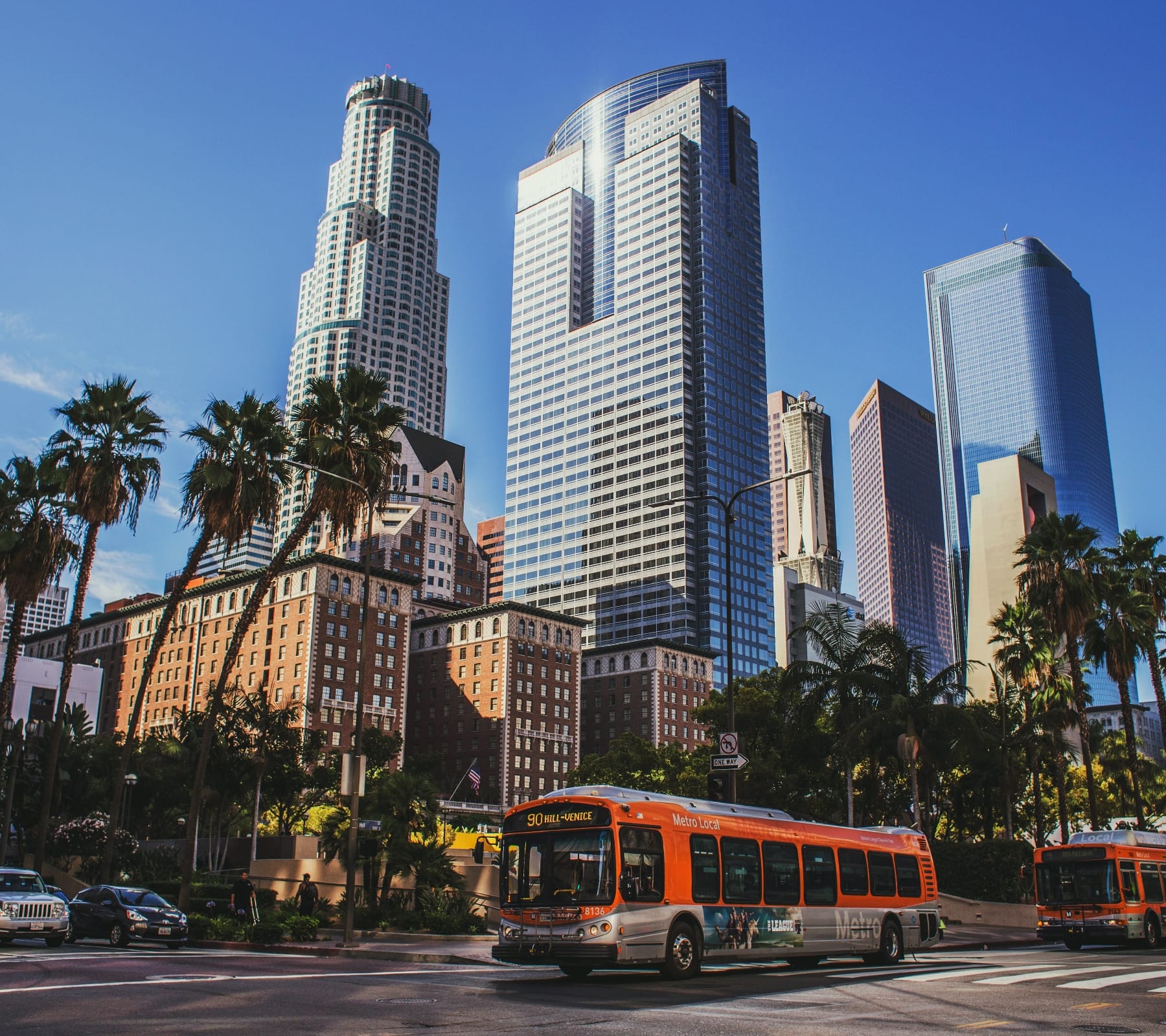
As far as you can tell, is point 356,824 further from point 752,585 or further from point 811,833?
point 752,585

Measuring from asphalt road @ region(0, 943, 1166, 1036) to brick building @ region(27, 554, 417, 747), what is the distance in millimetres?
99744

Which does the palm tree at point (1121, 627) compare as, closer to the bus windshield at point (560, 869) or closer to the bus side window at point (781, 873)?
the bus side window at point (781, 873)

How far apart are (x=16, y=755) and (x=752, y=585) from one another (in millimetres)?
159044

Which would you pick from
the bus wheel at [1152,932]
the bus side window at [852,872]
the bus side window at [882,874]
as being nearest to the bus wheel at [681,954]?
the bus side window at [852,872]

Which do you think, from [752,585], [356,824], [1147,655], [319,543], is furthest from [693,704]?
[356,824]

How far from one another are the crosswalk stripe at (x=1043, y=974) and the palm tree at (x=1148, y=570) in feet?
112

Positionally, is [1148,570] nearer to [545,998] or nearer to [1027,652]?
[1027,652]

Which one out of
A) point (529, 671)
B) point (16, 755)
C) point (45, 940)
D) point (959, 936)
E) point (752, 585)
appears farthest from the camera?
point (752, 585)

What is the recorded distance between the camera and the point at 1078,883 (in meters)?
31.6

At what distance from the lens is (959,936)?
37.2 meters

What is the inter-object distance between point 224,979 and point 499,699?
122673 mm

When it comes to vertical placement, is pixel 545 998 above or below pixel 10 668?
below

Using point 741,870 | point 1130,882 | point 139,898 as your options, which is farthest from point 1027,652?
point 139,898

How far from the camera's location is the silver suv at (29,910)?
2503 cm
